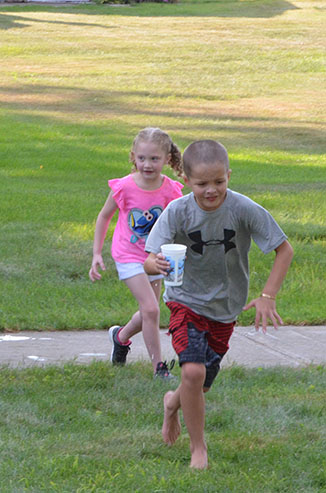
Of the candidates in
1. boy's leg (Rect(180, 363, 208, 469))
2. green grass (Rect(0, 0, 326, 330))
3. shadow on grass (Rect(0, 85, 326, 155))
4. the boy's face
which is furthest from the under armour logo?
shadow on grass (Rect(0, 85, 326, 155))

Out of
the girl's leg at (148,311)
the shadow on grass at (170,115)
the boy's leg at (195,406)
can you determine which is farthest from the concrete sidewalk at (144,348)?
the shadow on grass at (170,115)

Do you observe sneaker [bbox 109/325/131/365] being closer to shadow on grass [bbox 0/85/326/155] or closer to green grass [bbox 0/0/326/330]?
green grass [bbox 0/0/326/330]

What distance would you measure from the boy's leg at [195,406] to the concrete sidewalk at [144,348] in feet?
5.98

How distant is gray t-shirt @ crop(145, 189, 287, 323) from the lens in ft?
13.8

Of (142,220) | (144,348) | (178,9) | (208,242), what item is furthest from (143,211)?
(178,9)

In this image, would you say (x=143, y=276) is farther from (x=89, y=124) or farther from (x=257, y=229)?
(x=89, y=124)

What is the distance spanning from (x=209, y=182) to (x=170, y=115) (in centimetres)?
1845

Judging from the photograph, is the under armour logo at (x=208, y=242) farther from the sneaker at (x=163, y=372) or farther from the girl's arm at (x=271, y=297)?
the sneaker at (x=163, y=372)

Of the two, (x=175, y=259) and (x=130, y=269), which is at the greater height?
(x=175, y=259)

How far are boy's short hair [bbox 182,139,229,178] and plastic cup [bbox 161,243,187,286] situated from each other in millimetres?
413

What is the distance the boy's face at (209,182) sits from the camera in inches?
160

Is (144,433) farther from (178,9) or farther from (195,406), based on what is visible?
(178,9)

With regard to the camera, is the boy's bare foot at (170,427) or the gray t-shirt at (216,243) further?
the boy's bare foot at (170,427)

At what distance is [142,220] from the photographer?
18.3 ft
